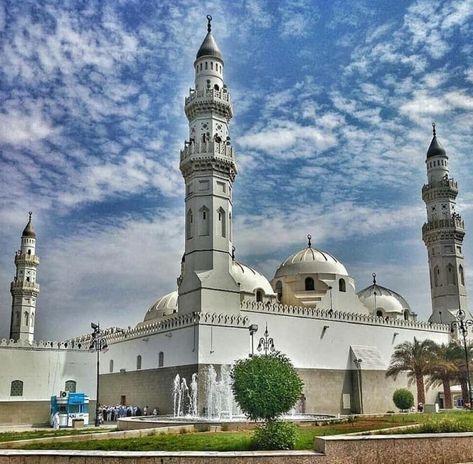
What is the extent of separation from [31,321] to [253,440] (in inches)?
1522

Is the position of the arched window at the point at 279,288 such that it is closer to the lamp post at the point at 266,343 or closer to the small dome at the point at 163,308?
the small dome at the point at 163,308

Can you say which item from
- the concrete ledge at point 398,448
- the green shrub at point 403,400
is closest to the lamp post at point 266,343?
the green shrub at point 403,400

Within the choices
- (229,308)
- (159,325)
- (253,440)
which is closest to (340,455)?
(253,440)

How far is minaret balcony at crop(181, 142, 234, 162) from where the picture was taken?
3064 centimetres

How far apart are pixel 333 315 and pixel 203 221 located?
31.2ft

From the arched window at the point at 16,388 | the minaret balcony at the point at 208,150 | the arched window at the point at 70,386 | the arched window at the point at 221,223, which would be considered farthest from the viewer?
the arched window at the point at 70,386

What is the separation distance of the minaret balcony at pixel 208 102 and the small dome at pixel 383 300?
1833 cm

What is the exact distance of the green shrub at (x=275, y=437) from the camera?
12.3 m

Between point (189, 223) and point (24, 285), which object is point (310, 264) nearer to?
point (189, 223)

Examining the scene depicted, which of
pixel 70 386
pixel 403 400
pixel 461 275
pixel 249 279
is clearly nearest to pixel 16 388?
pixel 70 386

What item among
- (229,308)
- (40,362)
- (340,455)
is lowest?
(340,455)

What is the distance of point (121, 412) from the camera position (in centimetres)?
3003

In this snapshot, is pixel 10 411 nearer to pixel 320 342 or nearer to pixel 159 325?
pixel 159 325

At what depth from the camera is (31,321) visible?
4741 cm
